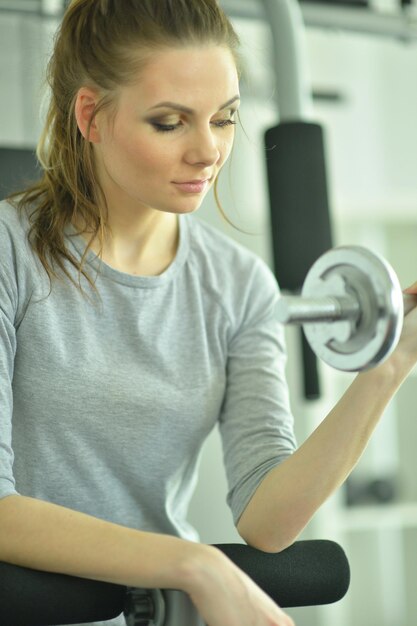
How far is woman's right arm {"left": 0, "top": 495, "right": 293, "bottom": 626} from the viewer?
88 cm

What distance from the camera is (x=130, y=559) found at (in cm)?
94

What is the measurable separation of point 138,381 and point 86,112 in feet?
1.24

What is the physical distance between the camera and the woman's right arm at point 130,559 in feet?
2.88

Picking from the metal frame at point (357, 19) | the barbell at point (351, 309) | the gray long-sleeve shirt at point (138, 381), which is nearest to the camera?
the barbell at point (351, 309)

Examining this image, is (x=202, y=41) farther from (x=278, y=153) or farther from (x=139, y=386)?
(x=139, y=386)

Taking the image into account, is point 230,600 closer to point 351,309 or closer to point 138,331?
point 351,309

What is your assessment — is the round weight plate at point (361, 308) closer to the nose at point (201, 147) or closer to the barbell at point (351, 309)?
the barbell at point (351, 309)

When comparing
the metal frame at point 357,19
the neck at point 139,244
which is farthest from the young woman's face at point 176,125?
the metal frame at point 357,19

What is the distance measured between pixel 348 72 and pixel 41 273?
1.84 meters

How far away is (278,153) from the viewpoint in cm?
132

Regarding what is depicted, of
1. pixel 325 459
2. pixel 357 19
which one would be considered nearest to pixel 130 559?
pixel 325 459

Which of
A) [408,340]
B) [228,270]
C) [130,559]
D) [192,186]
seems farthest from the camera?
[228,270]

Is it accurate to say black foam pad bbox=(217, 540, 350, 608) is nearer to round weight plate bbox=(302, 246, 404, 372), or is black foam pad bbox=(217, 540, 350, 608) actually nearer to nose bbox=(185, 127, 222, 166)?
round weight plate bbox=(302, 246, 404, 372)

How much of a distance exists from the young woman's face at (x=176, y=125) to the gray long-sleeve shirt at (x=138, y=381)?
19 centimetres
